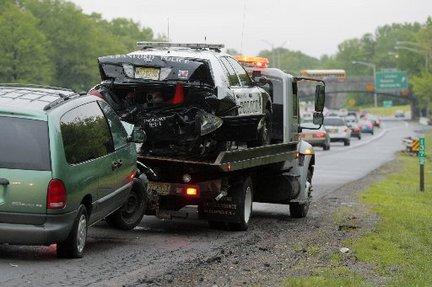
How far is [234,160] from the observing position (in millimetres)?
14266

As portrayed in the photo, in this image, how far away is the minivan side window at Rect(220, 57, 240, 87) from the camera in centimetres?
1488

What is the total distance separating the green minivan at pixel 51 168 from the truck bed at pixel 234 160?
184 cm

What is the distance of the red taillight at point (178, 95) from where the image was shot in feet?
45.9

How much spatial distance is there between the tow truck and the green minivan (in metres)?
2.06

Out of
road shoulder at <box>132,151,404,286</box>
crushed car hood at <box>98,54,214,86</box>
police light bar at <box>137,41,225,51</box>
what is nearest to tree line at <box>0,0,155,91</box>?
road shoulder at <box>132,151,404,286</box>

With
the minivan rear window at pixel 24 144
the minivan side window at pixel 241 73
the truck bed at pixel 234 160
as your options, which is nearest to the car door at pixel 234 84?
the minivan side window at pixel 241 73

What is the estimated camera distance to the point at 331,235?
15.0 m

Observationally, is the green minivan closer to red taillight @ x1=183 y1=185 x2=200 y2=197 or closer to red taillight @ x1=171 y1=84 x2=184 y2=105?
red taillight @ x1=171 y1=84 x2=184 y2=105

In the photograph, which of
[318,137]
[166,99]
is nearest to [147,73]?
[166,99]

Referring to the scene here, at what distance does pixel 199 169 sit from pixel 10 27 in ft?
231

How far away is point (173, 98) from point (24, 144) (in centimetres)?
378

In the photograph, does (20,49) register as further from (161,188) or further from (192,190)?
(192,190)

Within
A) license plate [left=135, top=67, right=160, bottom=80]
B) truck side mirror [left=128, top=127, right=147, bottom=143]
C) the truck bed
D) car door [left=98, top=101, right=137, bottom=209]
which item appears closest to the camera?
car door [left=98, top=101, right=137, bottom=209]

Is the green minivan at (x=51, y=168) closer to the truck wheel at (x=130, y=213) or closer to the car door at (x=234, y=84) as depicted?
the truck wheel at (x=130, y=213)
